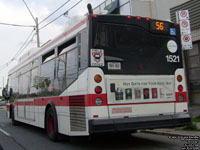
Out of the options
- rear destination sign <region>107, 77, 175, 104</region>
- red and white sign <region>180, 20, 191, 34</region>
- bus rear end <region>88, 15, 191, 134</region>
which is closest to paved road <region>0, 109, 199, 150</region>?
bus rear end <region>88, 15, 191, 134</region>

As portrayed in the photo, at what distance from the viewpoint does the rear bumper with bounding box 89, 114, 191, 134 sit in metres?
5.60

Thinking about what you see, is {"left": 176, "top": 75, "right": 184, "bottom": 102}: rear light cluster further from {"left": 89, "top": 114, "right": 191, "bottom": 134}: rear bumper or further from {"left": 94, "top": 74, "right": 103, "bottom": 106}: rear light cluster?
{"left": 94, "top": 74, "right": 103, "bottom": 106}: rear light cluster

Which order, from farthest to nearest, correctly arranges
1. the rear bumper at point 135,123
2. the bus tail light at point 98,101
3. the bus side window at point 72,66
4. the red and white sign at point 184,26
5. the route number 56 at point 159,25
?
the red and white sign at point 184,26 < the route number 56 at point 159,25 < the bus side window at point 72,66 < the bus tail light at point 98,101 < the rear bumper at point 135,123

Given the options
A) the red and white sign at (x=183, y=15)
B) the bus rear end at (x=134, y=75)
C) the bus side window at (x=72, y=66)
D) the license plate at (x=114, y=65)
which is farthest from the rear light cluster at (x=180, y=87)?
the red and white sign at (x=183, y=15)

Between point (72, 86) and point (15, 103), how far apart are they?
7.32 m

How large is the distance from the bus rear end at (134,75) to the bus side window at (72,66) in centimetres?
79

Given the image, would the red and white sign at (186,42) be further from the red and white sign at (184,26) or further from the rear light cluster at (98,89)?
the rear light cluster at (98,89)

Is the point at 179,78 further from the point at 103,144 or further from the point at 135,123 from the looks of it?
the point at 103,144

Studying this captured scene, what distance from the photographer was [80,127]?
605 cm

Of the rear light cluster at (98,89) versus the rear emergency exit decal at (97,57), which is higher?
the rear emergency exit decal at (97,57)

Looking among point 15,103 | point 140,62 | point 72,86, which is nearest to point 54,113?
point 72,86

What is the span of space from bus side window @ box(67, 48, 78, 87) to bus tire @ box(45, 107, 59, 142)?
4.56 feet

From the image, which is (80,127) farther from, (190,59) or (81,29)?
(190,59)

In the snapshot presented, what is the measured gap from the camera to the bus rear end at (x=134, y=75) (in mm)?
5832
